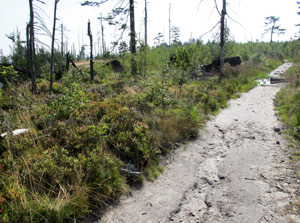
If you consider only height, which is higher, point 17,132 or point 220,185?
point 17,132

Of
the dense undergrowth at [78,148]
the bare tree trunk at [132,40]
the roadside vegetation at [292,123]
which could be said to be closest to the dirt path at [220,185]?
the roadside vegetation at [292,123]

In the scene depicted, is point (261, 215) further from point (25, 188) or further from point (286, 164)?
point (25, 188)

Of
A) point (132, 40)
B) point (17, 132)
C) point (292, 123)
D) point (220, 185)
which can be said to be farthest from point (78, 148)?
point (132, 40)

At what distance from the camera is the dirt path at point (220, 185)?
3250 mm

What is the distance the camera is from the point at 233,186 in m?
3.91

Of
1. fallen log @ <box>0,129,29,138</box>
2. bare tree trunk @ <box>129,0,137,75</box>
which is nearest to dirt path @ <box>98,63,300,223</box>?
fallen log @ <box>0,129,29,138</box>

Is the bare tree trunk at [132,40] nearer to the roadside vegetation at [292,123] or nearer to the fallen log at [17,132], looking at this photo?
the roadside vegetation at [292,123]

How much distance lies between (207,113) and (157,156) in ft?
11.7

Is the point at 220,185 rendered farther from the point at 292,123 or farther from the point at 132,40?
the point at 132,40

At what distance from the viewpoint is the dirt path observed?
325 centimetres

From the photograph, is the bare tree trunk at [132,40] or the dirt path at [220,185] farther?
the bare tree trunk at [132,40]

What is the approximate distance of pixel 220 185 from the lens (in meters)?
4.01

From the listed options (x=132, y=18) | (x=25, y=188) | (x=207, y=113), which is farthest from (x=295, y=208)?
(x=132, y=18)

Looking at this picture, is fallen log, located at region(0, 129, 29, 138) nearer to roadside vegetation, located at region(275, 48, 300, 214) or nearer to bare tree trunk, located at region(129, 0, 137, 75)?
roadside vegetation, located at region(275, 48, 300, 214)
